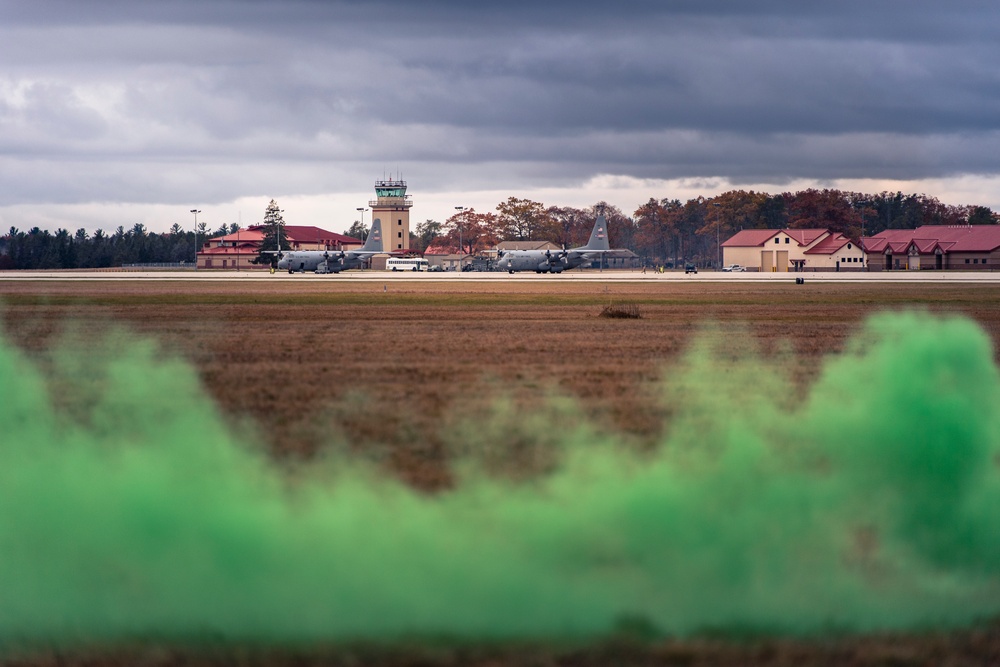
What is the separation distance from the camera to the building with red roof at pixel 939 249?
173 meters

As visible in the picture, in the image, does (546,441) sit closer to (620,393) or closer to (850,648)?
(620,393)

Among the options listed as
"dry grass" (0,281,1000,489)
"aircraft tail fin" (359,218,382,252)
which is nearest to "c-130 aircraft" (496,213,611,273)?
"aircraft tail fin" (359,218,382,252)

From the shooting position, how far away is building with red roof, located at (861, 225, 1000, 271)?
6821 inches

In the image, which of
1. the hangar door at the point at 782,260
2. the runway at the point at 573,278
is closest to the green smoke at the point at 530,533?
the runway at the point at 573,278

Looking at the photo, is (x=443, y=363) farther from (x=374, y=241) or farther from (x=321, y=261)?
(x=374, y=241)

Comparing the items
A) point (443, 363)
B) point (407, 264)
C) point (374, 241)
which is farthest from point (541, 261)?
point (443, 363)

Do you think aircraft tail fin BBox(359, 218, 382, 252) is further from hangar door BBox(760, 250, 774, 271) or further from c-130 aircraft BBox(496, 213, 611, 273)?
hangar door BBox(760, 250, 774, 271)

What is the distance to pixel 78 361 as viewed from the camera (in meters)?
27.8

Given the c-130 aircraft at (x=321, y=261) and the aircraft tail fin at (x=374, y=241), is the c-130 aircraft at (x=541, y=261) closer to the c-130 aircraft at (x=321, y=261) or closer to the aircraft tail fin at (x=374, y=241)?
the c-130 aircraft at (x=321, y=261)

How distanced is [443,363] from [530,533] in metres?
16.5

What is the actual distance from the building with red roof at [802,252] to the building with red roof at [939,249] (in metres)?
3.82

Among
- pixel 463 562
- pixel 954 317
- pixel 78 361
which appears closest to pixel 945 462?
pixel 463 562

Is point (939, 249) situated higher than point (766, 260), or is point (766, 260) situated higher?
point (939, 249)

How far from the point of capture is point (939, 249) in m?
177
